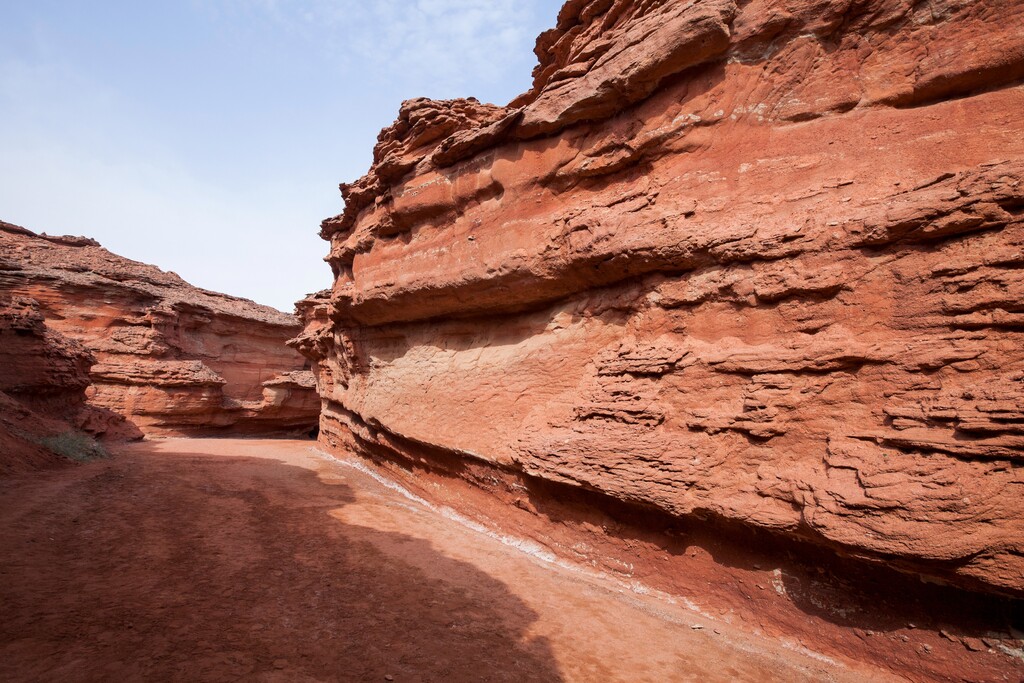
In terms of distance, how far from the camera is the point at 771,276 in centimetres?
552

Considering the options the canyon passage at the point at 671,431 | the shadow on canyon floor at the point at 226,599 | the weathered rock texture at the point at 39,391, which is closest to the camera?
the shadow on canyon floor at the point at 226,599

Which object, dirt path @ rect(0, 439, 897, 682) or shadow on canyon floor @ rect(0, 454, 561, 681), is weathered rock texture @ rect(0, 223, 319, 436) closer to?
shadow on canyon floor @ rect(0, 454, 561, 681)

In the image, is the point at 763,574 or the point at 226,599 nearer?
the point at 226,599

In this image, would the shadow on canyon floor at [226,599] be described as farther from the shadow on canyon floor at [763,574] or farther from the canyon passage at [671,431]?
the shadow on canyon floor at [763,574]

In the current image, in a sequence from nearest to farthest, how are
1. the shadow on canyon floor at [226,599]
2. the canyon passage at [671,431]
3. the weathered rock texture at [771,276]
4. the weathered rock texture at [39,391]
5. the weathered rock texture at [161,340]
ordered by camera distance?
the shadow on canyon floor at [226,599] → the canyon passage at [671,431] → the weathered rock texture at [771,276] → the weathered rock texture at [39,391] → the weathered rock texture at [161,340]

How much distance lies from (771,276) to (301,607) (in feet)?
20.7

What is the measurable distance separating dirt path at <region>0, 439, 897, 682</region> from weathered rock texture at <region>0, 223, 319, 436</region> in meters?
12.1

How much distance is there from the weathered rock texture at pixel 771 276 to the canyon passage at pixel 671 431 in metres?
0.03

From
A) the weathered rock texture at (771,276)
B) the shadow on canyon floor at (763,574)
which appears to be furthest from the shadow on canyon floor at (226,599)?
the weathered rock texture at (771,276)

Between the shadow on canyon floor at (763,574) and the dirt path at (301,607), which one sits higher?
the shadow on canyon floor at (763,574)

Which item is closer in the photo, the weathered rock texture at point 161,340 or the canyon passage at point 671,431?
the canyon passage at point 671,431

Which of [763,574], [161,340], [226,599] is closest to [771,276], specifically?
[763,574]

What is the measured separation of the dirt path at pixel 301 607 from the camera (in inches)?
142

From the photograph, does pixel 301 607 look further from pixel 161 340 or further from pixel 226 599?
pixel 161 340
